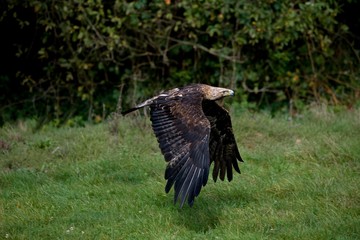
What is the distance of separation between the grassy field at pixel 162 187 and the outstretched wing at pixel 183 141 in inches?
19.3

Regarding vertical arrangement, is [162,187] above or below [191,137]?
below

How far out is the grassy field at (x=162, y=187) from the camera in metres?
6.07

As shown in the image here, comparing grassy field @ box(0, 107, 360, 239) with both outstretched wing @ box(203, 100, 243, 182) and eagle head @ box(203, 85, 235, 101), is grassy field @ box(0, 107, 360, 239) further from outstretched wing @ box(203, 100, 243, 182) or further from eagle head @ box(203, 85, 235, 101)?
eagle head @ box(203, 85, 235, 101)

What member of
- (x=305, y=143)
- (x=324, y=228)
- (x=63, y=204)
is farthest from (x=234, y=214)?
(x=305, y=143)

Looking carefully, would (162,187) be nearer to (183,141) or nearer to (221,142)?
(221,142)

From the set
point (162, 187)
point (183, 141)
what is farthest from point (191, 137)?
point (162, 187)

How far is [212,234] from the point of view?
234 inches

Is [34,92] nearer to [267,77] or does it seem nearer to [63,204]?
[267,77]

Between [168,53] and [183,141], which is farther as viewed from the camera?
[168,53]

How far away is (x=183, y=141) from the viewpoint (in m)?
6.05

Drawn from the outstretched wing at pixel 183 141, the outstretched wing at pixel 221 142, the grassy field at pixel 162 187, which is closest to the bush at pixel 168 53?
the grassy field at pixel 162 187

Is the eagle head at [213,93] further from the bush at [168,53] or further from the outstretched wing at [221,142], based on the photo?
the bush at [168,53]

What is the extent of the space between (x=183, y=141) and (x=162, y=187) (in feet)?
3.85

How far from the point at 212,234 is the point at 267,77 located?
6.11m
